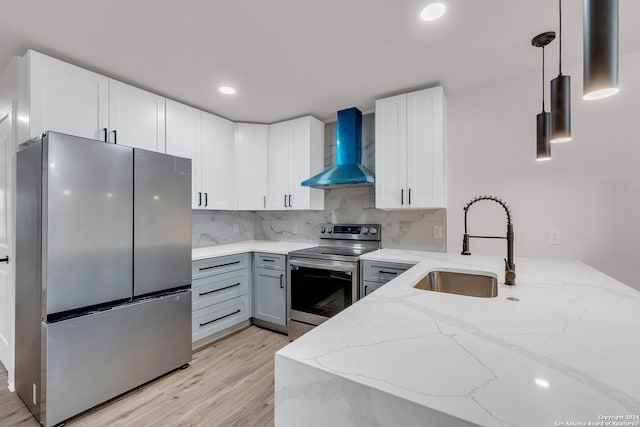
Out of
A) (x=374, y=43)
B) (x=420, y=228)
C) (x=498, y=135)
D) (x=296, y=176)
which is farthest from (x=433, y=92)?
(x=296, y=176)

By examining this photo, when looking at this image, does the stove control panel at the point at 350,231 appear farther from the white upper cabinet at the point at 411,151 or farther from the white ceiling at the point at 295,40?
the white ceiling at the point at 295,40

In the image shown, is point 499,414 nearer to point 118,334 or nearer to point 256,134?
point 118,334

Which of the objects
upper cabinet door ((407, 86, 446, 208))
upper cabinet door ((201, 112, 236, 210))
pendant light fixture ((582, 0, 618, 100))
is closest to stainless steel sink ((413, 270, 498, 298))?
upper cabinet door ((407, 86, 446, 208))

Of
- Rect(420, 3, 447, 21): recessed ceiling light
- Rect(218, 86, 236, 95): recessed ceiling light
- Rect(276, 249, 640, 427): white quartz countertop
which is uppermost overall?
Rect(420, 3, 447, 21): recessed ceiling light

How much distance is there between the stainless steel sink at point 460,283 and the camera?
173 centimetres

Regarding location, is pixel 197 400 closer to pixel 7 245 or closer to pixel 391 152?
pixel 7 245

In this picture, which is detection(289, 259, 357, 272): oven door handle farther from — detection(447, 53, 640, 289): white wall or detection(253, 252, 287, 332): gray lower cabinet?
detection(447, 53, 640, 289): white wall

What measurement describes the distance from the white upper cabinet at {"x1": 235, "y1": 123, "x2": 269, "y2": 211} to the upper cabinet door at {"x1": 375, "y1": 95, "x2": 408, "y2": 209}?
1415 mm

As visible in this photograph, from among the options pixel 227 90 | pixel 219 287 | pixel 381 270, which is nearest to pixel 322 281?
pixel 381 270

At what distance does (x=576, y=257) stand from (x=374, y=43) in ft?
7.26

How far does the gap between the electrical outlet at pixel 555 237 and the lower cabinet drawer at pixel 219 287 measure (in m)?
2.79

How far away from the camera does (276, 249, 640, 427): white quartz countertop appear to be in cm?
53

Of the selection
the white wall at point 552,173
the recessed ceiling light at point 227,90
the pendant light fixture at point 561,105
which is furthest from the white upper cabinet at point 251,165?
the pendant light fixture at point 561,105

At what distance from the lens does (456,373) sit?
634 mm
